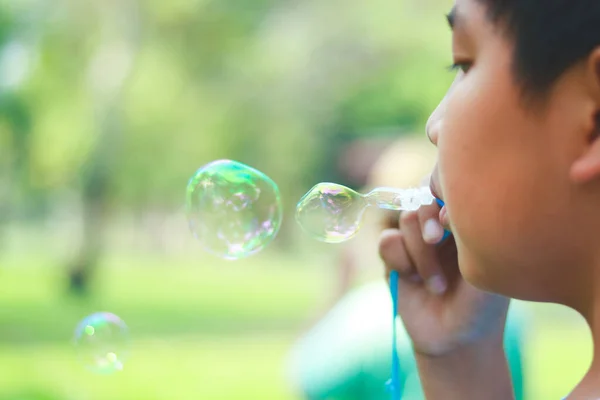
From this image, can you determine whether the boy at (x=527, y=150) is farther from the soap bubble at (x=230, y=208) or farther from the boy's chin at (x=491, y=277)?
the soap bubble at (x=230, y=208)

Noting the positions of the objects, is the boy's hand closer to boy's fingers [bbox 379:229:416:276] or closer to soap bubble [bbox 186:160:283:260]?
boy's fingers [bbox 379:229:416:276]

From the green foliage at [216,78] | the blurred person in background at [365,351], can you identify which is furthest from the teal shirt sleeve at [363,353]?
the green foliage at [216,78]

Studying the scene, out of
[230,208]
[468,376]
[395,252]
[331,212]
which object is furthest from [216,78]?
[468,376]

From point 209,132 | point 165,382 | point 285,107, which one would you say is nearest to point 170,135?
point 209,132

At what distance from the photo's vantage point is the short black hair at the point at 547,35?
83 cm

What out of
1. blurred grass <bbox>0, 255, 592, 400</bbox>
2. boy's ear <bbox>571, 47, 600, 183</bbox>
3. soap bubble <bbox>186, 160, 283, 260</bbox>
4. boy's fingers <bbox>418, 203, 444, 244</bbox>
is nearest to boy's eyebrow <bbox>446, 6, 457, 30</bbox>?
boy's ear <bbox>571, 47, 600, 183</bbox>

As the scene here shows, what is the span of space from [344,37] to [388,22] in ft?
3.10

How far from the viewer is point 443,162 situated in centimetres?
93

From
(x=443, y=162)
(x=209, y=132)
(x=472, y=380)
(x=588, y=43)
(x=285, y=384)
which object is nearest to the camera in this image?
(x=588, y=43)

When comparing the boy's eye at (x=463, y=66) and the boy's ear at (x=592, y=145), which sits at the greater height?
the boy's eye at (x=463, y=66)

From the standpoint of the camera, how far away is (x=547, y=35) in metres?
0.85

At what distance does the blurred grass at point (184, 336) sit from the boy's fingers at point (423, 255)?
85.2 inches

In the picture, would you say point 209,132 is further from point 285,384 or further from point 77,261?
point 285,384

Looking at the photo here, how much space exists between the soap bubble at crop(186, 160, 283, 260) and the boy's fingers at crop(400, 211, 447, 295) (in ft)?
2.00
